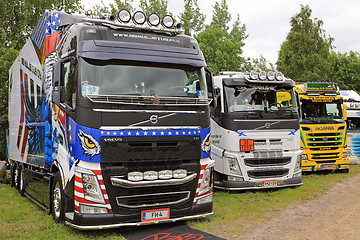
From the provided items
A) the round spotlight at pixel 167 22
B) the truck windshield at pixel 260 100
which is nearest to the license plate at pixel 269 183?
the truck windshield at pixel 260 100

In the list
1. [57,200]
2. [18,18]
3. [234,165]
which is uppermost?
[18,18]

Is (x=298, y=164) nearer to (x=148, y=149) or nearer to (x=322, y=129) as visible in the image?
(x=322, y=129)

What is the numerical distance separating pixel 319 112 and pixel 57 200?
9551 mm

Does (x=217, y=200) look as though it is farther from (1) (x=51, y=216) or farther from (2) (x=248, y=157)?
(1) (x=51, y=216)

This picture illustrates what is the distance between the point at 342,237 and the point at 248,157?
3871 mm

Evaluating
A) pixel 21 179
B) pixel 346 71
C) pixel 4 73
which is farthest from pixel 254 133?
pixel 346 71

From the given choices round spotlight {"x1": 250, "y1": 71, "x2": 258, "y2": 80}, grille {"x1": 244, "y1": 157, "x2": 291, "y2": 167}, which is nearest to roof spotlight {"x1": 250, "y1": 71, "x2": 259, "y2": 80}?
round spotlight {"x1": 250, "y1": 71, "x2": 258, "y2": 80}

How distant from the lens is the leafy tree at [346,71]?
136 ft

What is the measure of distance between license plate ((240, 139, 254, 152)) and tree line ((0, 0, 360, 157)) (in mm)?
13167

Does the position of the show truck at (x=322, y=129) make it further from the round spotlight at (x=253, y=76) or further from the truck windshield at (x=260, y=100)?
the round spotlight at (x=253, y=76)

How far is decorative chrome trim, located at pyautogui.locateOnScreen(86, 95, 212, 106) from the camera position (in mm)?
6099

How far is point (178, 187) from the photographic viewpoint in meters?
6.78

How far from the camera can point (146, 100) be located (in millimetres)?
6430

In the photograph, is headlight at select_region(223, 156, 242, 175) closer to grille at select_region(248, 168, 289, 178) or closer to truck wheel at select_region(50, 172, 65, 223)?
grille at select_region(248, 168, 289, 178)
